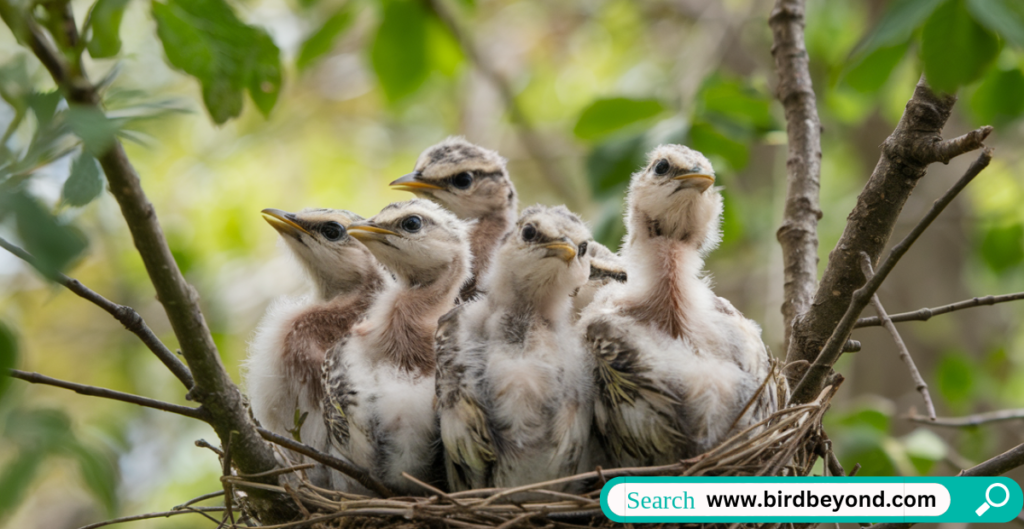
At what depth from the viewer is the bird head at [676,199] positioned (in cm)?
249

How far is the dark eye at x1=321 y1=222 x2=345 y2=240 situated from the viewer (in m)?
3.00

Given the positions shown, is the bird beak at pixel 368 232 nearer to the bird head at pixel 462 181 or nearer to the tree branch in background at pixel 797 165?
the bird head at pixel 462 181

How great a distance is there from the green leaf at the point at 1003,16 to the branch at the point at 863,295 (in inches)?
11.2

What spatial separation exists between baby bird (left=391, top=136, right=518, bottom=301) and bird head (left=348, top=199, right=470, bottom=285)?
1.65 feet

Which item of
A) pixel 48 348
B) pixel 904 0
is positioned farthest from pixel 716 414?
pixel 48 348

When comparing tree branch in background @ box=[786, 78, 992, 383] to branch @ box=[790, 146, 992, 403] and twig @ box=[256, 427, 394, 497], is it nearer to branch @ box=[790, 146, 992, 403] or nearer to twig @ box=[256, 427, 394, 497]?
branch @ box=[790, 146, 992, 403]

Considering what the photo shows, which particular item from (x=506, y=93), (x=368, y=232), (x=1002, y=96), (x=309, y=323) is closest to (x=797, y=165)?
(x=1002, y=96)

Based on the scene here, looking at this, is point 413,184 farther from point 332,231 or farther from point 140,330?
point 140,330

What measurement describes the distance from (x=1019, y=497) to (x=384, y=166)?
23.7 ft

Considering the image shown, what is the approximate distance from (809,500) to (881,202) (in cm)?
85

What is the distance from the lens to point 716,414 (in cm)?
222

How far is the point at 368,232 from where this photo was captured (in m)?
2.75

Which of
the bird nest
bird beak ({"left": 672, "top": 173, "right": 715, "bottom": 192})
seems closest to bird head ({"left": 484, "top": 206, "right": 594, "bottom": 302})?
bird beak ({"left": 672, "top": 173, "right": 715, "bottom": 192})

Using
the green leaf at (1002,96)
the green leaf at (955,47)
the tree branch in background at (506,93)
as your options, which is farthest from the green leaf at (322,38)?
the green leaf at (955,47)
